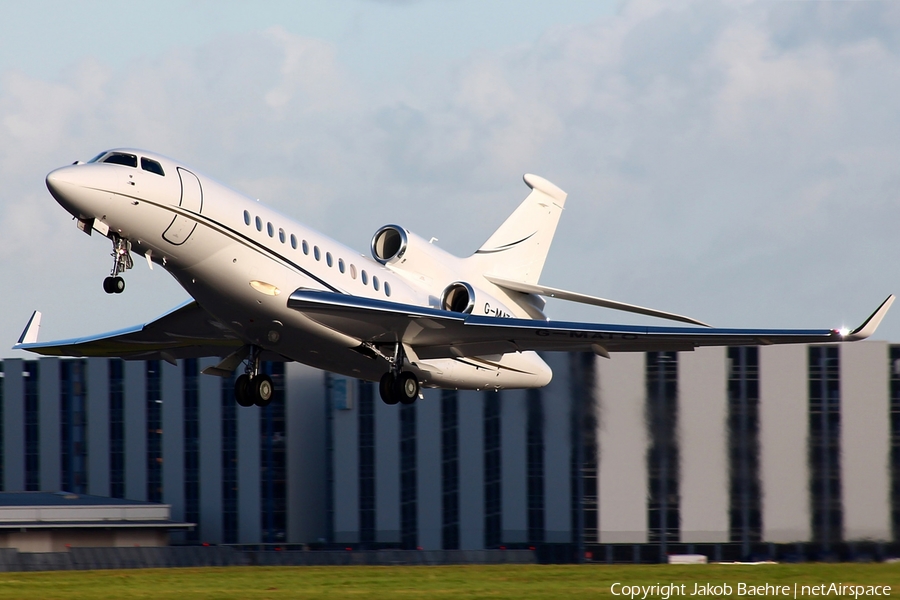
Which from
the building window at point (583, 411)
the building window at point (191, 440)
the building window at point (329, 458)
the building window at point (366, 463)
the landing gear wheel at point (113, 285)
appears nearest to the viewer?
the landing gear wheel at point (113, 285)

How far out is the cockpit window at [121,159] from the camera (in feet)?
60.3

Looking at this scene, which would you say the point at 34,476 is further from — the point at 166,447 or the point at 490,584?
the point at 490,584

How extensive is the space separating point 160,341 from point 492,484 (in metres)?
18.9

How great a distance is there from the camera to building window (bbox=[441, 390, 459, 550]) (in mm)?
41312

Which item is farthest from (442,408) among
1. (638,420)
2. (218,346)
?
(218,346)

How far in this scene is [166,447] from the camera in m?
53.0

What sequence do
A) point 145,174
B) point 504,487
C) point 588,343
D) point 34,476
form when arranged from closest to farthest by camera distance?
point 145,174 → point 588,343 → point 504,487 → point 34,476

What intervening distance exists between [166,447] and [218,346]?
98.1 feet

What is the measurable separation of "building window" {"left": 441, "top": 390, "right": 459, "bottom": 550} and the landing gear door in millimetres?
23643

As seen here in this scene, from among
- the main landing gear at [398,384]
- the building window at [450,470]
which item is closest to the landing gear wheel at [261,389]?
the main landing gear at [398,384]

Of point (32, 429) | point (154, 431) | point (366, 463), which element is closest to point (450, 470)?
point (366, 463)

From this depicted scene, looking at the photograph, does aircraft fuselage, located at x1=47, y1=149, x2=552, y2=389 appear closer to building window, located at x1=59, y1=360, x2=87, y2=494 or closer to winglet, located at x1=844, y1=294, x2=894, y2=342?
winglet, located at x1=844, y1=294, x2=894, y2=342

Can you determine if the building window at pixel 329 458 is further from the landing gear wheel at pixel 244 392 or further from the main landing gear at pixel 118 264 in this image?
the main landing gear at pixel 118 264

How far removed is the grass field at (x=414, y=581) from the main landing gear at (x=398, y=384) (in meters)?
3.41
